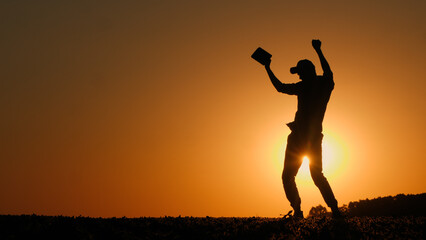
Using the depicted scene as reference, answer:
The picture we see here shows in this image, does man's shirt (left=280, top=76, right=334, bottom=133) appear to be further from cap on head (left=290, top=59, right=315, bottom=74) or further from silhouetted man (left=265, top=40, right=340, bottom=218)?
cap on head (left=290, top=59, right=315, bottom=74)

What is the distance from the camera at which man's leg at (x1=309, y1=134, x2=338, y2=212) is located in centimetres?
765

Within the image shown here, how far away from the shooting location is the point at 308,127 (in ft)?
25.9

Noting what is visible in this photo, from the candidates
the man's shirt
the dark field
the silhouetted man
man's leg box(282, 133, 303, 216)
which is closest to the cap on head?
the silhouetted man

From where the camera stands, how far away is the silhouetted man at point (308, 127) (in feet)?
25.6

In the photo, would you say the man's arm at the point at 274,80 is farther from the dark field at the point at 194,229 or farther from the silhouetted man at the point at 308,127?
the dark field at the point at 194,229

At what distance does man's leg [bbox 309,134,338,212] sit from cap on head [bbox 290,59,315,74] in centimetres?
132

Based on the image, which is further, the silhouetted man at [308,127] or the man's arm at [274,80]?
the man's arm at [274,80]

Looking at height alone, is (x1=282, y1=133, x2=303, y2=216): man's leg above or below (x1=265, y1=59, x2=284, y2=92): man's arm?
below

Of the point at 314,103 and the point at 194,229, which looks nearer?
the point at 194,229

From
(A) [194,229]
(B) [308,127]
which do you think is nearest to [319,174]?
(B) [308,127]

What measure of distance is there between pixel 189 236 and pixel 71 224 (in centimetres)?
144

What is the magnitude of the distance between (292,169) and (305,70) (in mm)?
1956

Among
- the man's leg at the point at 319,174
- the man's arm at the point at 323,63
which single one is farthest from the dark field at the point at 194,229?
the man's arm at the point at 323,63

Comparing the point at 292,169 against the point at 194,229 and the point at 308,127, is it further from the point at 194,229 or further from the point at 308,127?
the point at 194,229
